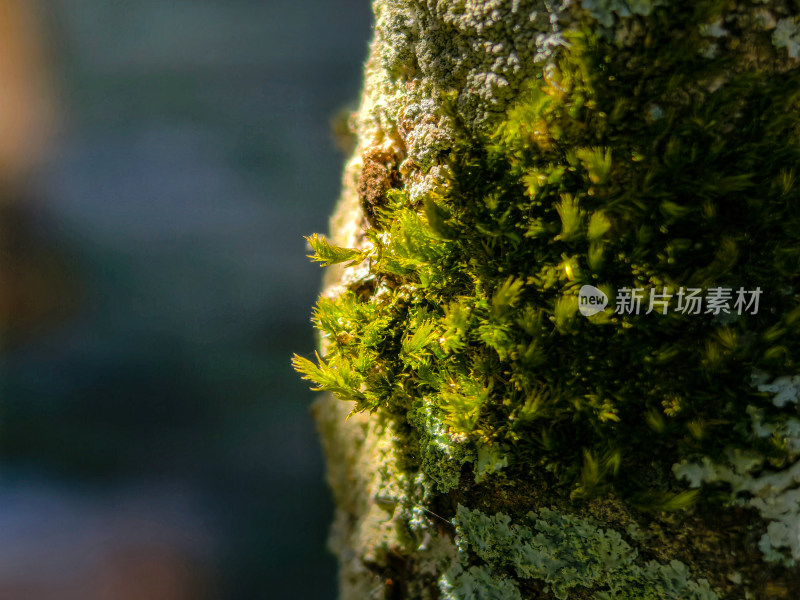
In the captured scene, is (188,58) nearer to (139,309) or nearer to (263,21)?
(263,21)

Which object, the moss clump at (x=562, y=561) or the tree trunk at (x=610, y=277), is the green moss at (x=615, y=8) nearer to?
the tree trunk at (x=610, y=277)

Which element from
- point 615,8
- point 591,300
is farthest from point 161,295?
point 615,8

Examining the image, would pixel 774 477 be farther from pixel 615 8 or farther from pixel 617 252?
pixel 615 8

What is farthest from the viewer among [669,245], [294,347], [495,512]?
[294,347]

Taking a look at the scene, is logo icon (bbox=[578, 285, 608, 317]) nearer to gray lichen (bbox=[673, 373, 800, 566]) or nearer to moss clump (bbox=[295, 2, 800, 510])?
moss clump (bbox=[295, 2, 800, 510])

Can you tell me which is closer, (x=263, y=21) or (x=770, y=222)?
(x=770, y=222)

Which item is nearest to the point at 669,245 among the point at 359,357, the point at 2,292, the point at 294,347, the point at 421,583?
the point at 359,357
